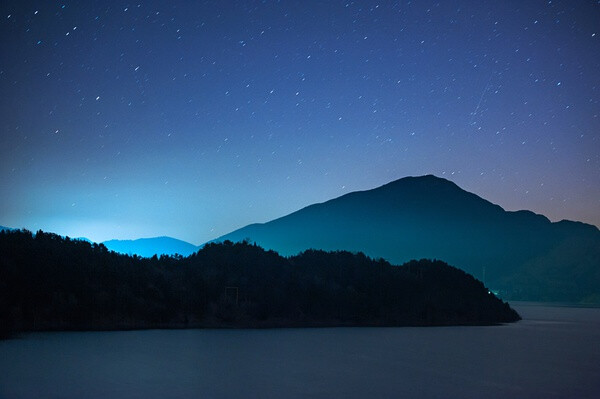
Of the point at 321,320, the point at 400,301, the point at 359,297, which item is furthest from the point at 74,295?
the point at 400,301

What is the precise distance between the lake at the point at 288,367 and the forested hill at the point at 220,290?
9.83 metres

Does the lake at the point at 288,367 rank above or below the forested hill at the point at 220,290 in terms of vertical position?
below

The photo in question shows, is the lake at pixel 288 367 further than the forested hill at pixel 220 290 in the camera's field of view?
No

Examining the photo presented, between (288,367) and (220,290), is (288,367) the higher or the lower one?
the lower one

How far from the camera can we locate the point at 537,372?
40.4 meters

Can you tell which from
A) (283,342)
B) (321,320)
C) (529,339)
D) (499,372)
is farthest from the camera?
(321,320)

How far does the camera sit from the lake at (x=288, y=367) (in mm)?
30000

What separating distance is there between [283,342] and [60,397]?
3807 cm

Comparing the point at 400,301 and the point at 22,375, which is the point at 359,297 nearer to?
the point at 400,301

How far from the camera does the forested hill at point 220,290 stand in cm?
7462

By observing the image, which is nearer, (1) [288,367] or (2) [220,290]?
(1) [288,367]

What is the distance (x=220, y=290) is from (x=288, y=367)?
50966 millimetres

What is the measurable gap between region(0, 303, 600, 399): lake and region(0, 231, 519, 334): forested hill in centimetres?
983

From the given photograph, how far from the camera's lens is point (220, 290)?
297 feet
